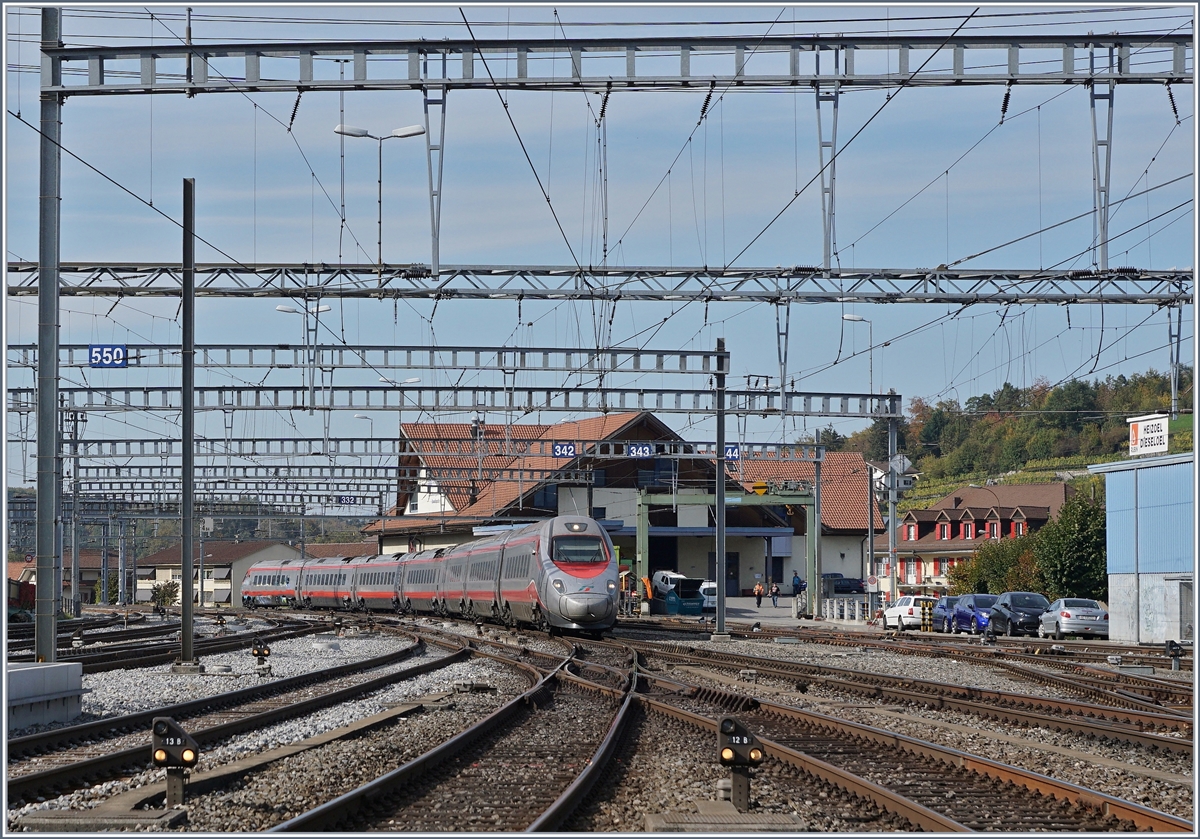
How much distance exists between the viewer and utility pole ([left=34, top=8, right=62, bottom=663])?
1609cm

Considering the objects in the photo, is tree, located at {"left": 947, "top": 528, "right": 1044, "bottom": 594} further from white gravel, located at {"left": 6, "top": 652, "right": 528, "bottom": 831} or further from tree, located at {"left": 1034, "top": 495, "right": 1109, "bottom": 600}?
white gravel, located at {"left": 6, "top": 652, "right": 528, "bottom": 831}

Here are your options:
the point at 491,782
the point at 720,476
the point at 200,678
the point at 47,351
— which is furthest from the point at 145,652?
the point at 491,782

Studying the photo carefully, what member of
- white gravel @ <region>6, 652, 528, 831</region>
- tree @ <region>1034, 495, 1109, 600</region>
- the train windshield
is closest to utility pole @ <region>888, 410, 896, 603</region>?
the train windshield

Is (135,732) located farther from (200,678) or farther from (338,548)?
(338,548)

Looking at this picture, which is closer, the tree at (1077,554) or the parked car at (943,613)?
the parked car at (943,613)

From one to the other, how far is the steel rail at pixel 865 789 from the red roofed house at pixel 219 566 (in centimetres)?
10775

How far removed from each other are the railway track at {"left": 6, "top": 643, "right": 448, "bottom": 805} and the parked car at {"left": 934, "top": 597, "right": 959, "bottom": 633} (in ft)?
86.0

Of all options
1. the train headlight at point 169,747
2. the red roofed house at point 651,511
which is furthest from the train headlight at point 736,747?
the red roofed house at point 651,511

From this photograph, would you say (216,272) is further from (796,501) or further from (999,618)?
(796,501)

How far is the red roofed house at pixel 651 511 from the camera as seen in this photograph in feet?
232

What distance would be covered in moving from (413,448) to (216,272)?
54180mm

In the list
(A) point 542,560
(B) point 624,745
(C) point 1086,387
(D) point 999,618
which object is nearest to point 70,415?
(A) point 542,560

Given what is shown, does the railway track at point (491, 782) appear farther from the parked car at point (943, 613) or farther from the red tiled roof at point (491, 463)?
the red tiled roof at point (491, 463)

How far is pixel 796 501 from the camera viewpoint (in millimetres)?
58938
